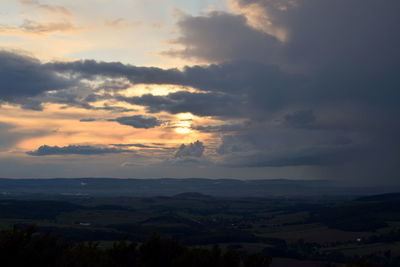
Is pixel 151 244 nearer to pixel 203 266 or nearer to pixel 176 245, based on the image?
pixel 176 245

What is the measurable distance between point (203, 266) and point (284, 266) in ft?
414

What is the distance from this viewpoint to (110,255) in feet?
289

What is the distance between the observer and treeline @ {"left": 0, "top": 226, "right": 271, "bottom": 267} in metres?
72.8

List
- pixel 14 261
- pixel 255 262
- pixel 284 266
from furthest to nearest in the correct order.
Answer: pixel 284 266, pixel 255 262, pixel 14 261

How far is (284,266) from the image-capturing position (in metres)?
195

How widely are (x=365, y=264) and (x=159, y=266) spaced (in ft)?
121

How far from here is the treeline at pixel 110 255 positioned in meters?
72.8

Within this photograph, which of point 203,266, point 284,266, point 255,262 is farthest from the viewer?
point 284,266

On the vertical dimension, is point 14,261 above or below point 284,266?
above

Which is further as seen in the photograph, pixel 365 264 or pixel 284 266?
pixel 284 266

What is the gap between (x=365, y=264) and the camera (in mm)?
73688

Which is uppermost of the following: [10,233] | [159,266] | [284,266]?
[10,233]

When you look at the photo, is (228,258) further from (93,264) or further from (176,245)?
(93,264)

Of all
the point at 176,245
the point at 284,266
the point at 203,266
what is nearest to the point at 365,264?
the point at 203,266
